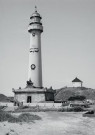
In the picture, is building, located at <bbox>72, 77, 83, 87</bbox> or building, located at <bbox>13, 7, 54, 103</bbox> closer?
building, located at <bbox>13, 7, 54, 103</bbox>

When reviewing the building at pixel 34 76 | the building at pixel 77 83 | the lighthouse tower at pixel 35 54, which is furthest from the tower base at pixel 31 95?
the building at pixel 77 83

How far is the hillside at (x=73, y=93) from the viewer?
238 ft

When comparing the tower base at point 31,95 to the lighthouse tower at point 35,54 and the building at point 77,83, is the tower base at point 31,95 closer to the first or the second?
the lighthouse tower at point 35,54

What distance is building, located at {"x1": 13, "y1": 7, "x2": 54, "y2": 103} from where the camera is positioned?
40.6 m

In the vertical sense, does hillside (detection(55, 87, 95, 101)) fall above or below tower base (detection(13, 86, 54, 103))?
above

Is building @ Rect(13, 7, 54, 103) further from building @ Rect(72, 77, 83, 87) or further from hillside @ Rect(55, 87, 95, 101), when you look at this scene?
building @ Rect(72, 77, 83, 87)

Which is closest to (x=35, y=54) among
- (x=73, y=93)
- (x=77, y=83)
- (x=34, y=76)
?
(x=34, y=76)

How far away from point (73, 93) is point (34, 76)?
112 ft

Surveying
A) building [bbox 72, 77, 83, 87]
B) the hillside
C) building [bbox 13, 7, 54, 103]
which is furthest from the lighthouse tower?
building [bbox 72, 77, 83, 87]

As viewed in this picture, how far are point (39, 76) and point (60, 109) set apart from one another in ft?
32.1

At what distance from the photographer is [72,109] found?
110ft

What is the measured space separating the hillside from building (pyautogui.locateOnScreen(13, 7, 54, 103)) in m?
30.4

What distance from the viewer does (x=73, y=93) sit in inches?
2886

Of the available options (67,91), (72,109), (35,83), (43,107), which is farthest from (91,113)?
(67,91)
